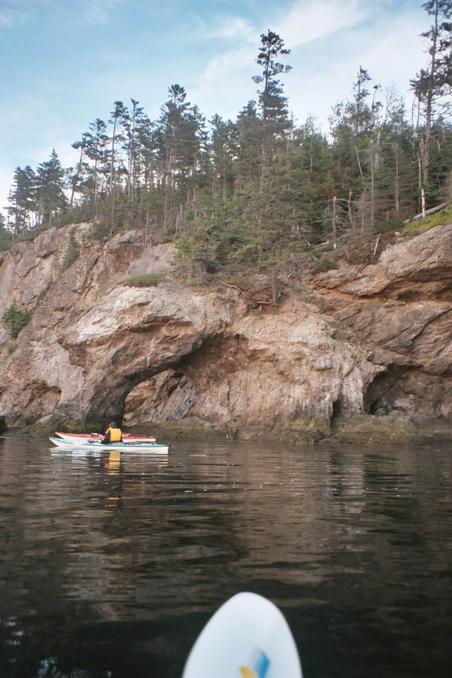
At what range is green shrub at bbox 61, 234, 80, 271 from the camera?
151ft

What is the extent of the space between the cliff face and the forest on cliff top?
3.61 meters

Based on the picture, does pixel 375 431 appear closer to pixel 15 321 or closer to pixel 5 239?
pixel 15 321

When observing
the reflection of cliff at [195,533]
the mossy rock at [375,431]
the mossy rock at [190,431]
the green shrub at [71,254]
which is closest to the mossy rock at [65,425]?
the mossy rock at [190,431]

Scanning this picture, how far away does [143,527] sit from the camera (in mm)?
6547

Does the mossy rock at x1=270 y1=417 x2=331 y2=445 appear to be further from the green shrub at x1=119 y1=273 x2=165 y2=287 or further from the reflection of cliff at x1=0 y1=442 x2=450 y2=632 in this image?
the reflection of cliff at x1=0 y1=442 x2=450 y2=632

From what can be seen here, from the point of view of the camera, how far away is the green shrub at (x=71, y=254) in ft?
151

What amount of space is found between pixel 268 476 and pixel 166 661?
9395mm

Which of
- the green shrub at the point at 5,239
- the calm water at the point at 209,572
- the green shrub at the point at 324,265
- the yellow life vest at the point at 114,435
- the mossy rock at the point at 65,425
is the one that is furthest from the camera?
the green shrub at the point at 5,239

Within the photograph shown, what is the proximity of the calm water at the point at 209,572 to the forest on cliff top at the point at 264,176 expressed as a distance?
23.4 metres

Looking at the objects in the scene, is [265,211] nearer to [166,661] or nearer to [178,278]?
[178,278]

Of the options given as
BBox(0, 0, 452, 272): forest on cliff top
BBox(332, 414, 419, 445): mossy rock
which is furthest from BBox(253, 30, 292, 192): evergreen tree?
BBox(332, 414, 419, 445): mossy rock

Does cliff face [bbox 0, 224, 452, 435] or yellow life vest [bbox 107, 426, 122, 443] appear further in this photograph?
cliff face [bbox 0, 224, 452, 435]

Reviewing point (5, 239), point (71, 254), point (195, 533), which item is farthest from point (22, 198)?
point (195, 533)

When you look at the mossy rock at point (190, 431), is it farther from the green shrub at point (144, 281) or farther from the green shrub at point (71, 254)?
the green shrub at point (71, 254)
